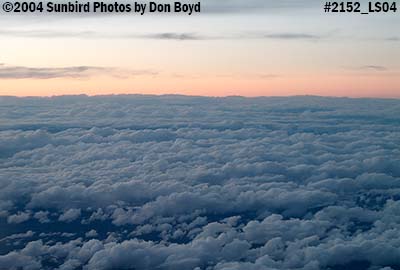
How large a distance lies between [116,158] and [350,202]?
122 ft

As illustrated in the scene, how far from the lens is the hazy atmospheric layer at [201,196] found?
46188 millimetres

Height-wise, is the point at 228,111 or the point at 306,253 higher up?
the point at 228,111

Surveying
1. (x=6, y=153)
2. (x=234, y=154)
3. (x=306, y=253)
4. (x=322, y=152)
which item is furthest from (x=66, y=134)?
(x=306, y=253)

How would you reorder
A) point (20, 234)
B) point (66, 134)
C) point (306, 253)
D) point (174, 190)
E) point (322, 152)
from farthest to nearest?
point (66, 134)
point (322, 152)
point (174, 190)
point (20, 234)
point (306, 253)

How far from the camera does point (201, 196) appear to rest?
63.9 metres

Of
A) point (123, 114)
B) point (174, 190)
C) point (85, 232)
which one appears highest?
point (123, 114)

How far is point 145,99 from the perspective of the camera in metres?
170

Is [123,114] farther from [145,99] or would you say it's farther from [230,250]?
[230,250]

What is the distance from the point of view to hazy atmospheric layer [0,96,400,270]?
46.2 metres

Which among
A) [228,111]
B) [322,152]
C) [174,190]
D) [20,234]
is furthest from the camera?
[228,111]

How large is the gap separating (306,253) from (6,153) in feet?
188

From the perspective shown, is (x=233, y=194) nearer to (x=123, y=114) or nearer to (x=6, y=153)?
(x=6, y=153)

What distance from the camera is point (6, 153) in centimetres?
8369

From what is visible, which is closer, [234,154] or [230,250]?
[230,250]
